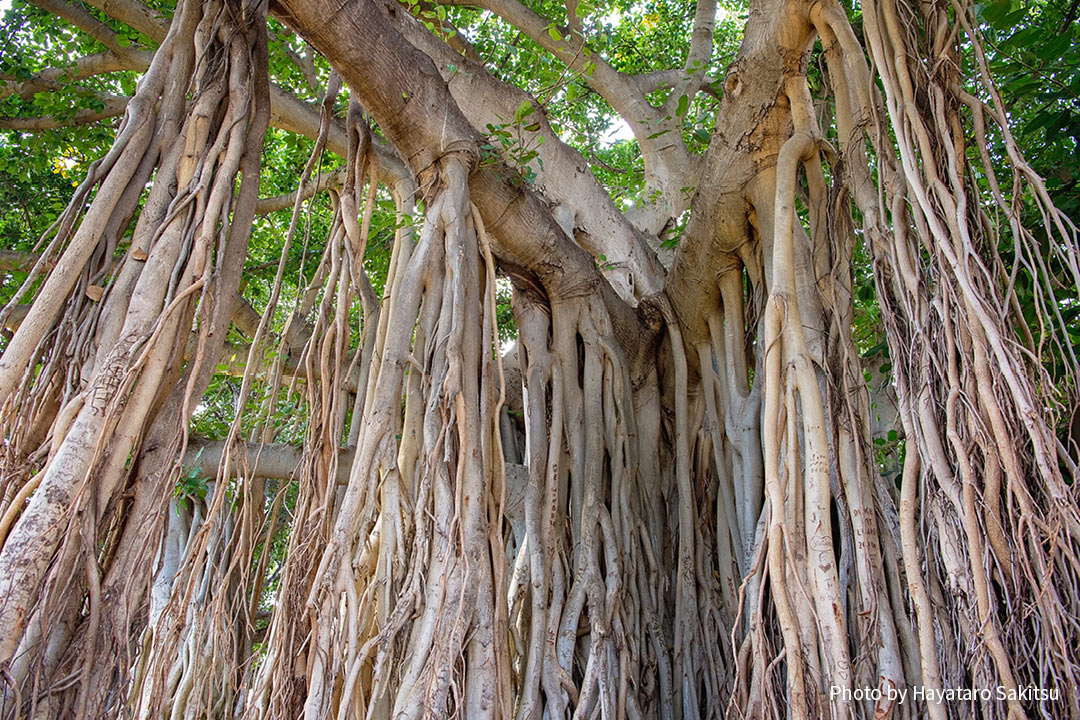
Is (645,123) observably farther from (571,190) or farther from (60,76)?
(60,76)

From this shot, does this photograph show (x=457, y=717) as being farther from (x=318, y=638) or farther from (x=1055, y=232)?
(x=1055, y=232)

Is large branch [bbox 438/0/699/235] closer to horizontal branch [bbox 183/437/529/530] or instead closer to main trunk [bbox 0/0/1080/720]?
main trunk [bbox 0/0/1080/720]

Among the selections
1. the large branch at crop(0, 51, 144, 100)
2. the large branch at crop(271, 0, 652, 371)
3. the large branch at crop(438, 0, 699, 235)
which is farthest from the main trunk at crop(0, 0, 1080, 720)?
the large branch at crop(0, 51, 144, 100)

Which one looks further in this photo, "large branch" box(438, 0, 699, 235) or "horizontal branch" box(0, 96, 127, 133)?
"large branch" box(438, 0, 699, 235)

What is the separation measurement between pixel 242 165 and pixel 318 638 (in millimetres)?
1182

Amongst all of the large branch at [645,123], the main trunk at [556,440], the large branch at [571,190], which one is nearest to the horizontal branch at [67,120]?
the large branch at [571,190]

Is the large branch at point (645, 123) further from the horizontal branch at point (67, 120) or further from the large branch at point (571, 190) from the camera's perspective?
the horizontal branch at point (67, 120)

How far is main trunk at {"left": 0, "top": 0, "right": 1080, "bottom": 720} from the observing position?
59.8 inches

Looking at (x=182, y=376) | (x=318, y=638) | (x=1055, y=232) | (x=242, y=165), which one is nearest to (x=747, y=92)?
(x=1055, y=232)

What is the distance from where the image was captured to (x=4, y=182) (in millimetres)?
4156

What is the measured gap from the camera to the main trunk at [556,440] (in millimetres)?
1519

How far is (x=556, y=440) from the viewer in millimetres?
2645

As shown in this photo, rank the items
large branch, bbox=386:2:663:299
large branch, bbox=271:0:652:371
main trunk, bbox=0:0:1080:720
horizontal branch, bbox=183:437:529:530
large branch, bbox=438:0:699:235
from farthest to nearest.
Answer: large branch, bbox=438:0:699:235
large branch, bbox=386:2:663:299
horizontal branch, bbox=183:437:529:530
large branch, bbox=271:0:652:371
main trunk, bbox=0:0:1080:720

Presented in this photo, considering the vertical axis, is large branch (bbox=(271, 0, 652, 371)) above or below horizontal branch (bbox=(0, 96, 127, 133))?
below
